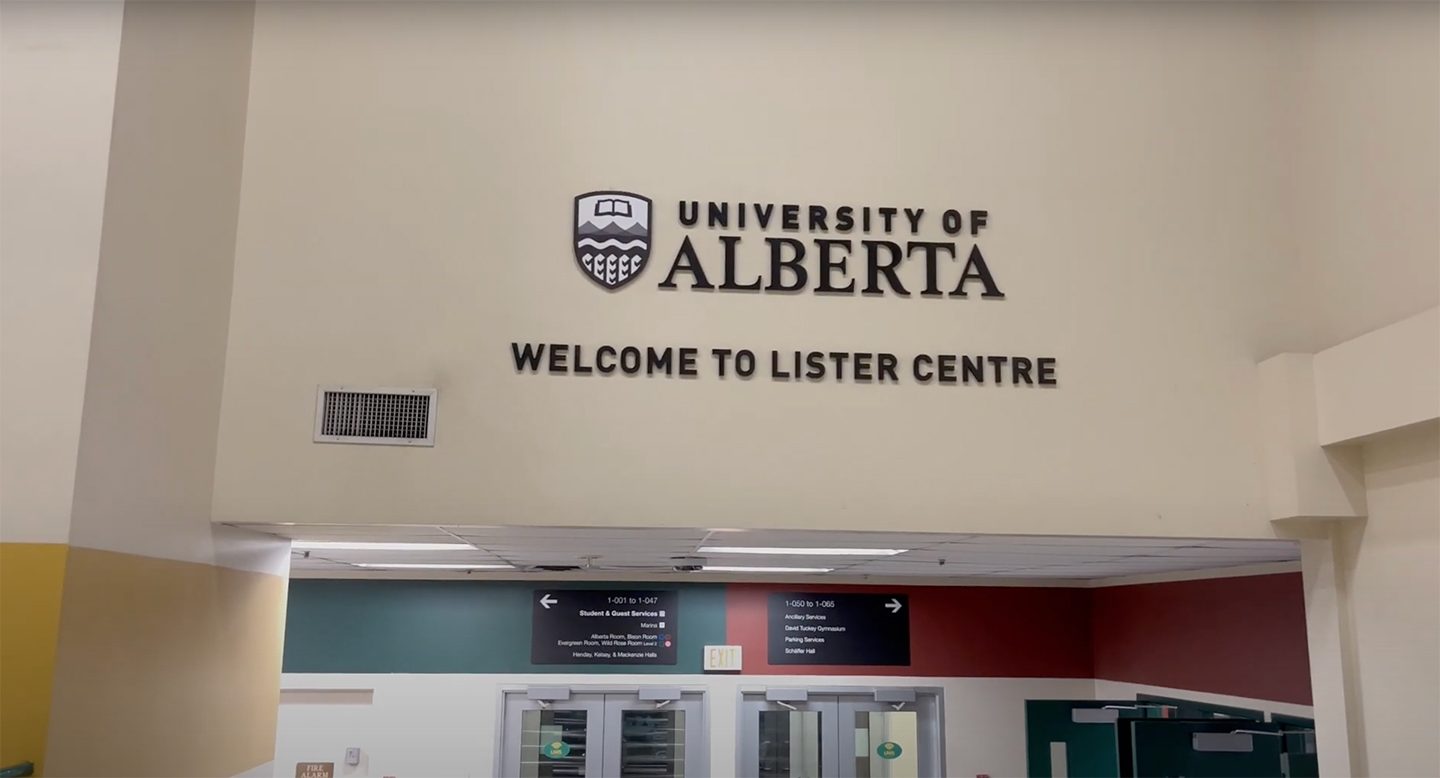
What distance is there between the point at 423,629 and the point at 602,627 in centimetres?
122

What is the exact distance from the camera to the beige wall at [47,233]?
281cm

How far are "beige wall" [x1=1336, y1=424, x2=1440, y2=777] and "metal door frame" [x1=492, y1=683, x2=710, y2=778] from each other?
435 centimetres

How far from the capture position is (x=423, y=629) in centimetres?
750

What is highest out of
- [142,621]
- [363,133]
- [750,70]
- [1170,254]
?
[750,70]

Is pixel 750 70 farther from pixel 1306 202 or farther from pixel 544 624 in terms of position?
pixel 544 624

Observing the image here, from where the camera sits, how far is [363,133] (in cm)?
398

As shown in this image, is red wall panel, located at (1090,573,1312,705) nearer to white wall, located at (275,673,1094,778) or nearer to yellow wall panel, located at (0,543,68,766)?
white wall, located at (275,673,1094,778)

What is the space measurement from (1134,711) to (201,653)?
554 cm

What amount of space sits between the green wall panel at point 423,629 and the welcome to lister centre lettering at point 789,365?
4011 millimetres

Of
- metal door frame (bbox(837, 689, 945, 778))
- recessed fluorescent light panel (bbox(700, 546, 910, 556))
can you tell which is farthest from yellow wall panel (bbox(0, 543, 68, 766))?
metal door frame (bbox(837, 689, 945, 778))

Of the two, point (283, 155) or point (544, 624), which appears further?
point (544, 624)

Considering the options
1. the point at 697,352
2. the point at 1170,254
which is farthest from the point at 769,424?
the point at 1170,254

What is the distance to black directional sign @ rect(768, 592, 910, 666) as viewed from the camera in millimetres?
7598

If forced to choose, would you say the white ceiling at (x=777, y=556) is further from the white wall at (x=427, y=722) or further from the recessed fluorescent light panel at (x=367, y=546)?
the white wall at (x=427, y=722)
